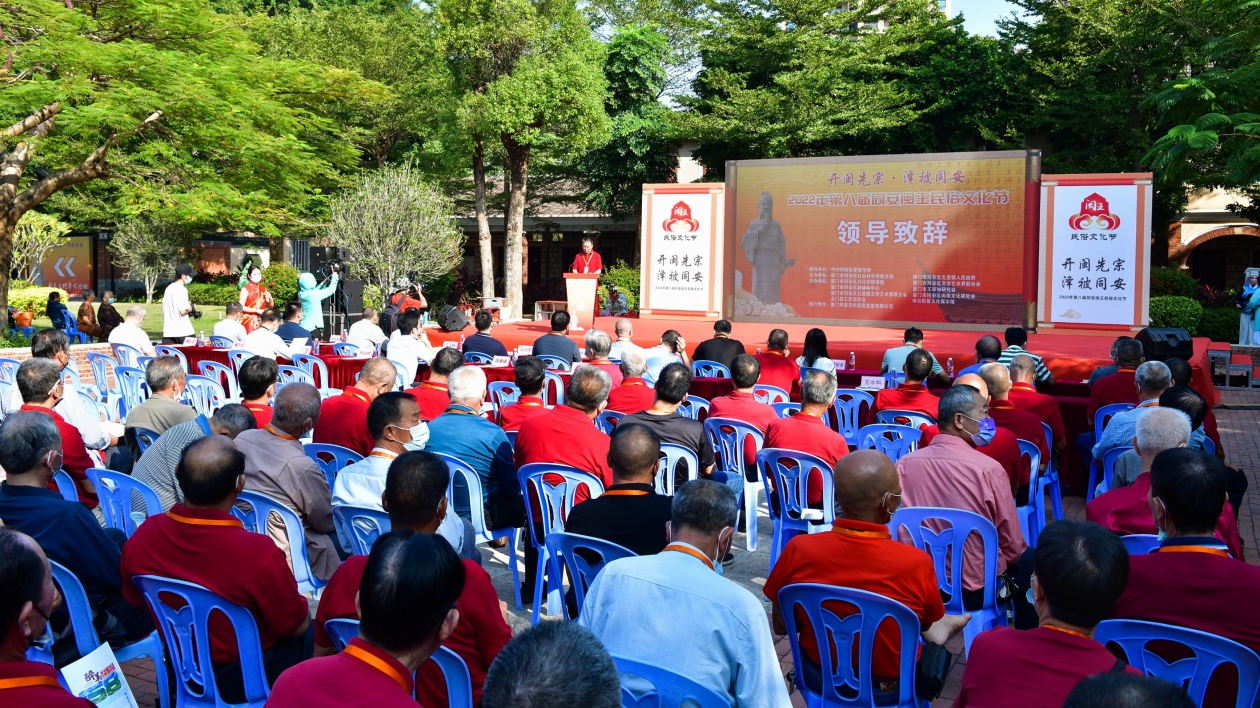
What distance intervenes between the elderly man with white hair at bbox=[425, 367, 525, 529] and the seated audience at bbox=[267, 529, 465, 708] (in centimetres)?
241

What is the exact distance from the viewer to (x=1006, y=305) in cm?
1319

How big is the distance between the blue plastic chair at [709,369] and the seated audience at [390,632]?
5860 mm

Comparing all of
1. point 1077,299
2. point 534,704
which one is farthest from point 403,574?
point 1077,299

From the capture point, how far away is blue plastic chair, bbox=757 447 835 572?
14.1 feet

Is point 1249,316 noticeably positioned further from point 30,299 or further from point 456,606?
point 30,299

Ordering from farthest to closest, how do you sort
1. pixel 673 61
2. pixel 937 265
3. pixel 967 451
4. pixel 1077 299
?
pixel 673 61, pixel 937 265, pixel 1077 299, pixel 967 451

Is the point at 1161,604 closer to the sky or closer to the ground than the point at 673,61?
closer to the ground

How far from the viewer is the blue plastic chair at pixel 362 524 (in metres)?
3.17

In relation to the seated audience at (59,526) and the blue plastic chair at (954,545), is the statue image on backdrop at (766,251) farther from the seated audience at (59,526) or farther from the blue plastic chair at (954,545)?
the seated audience at (59,526)

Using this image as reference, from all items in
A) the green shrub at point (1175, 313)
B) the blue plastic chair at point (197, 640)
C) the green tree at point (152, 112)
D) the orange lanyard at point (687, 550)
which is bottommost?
the blue plastic chair at point (197, 640)

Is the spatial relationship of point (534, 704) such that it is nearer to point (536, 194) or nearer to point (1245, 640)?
point (1245, 640)

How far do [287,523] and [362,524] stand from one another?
15.1 inches

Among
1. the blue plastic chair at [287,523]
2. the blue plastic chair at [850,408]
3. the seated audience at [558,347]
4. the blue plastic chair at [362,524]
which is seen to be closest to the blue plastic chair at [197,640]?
the blue plastic chair at [362,524]

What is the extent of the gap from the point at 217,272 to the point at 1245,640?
30809 mm
